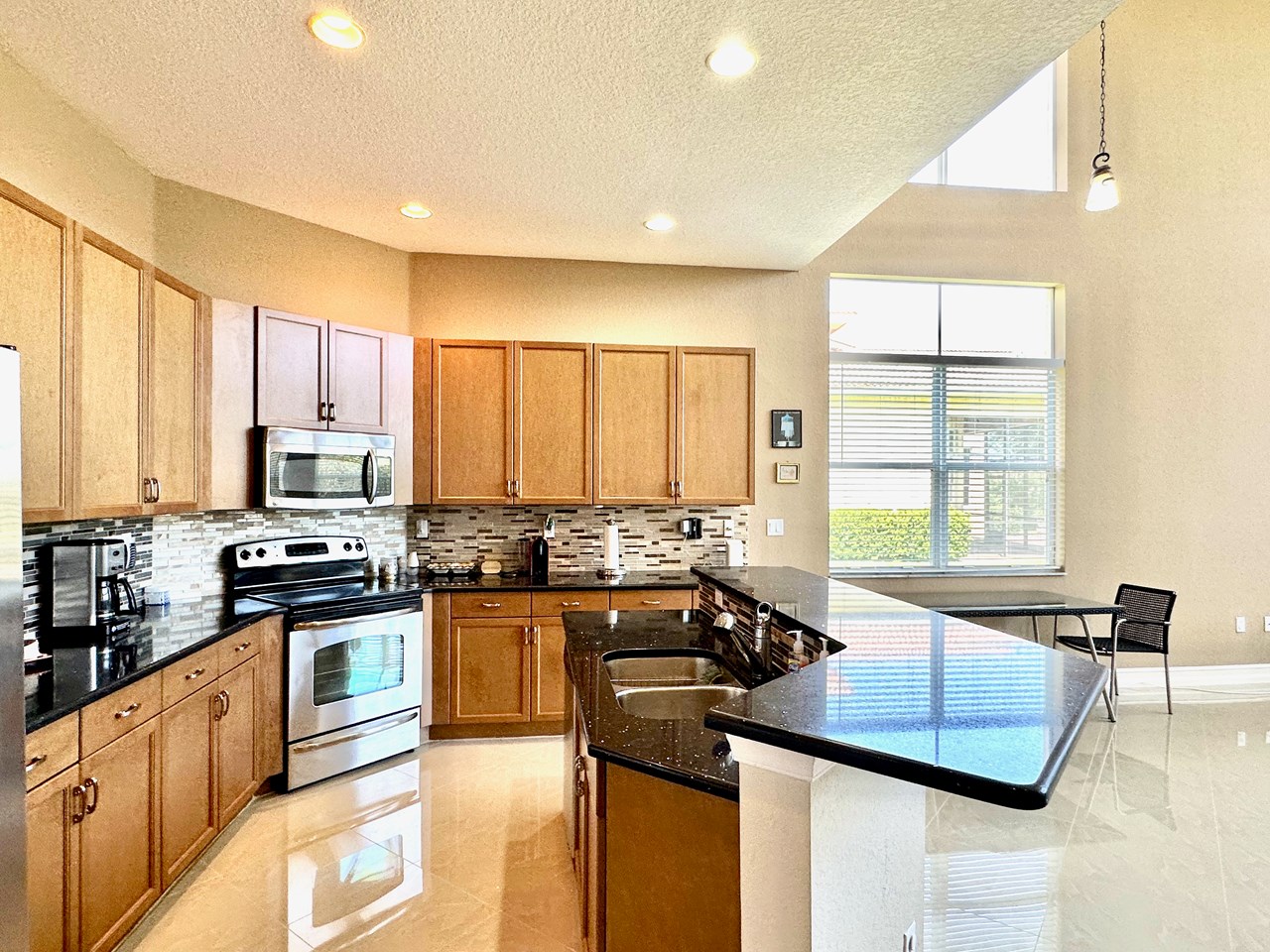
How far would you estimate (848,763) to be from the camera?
3.31ft

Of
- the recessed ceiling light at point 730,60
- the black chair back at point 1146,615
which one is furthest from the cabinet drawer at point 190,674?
the black chair back at point 1146,615

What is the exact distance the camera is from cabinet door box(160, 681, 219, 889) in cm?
228

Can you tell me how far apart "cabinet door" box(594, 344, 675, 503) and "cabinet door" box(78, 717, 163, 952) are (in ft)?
8.14

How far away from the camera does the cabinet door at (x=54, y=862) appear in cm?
166

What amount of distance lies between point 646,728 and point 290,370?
2.69 meters

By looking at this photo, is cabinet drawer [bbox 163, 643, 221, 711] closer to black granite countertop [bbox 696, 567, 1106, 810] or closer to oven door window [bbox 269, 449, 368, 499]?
oven door window [bbox 269, 449, 368, 499]

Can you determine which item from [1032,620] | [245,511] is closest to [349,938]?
[245,511]

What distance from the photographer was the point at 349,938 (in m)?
2.16

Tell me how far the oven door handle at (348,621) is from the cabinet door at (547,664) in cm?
67

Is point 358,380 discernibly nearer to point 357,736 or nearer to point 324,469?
point 324,469

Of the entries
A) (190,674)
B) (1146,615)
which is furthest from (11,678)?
(1146,615)

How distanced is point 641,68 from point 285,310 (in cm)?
237

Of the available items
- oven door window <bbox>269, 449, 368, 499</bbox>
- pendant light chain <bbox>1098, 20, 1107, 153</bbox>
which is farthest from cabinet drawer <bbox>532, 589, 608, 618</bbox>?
pendant light chain <bbox>1098, 20, 1107, 153</bbox>

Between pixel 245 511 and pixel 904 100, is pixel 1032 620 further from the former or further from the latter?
pixel 245 511
